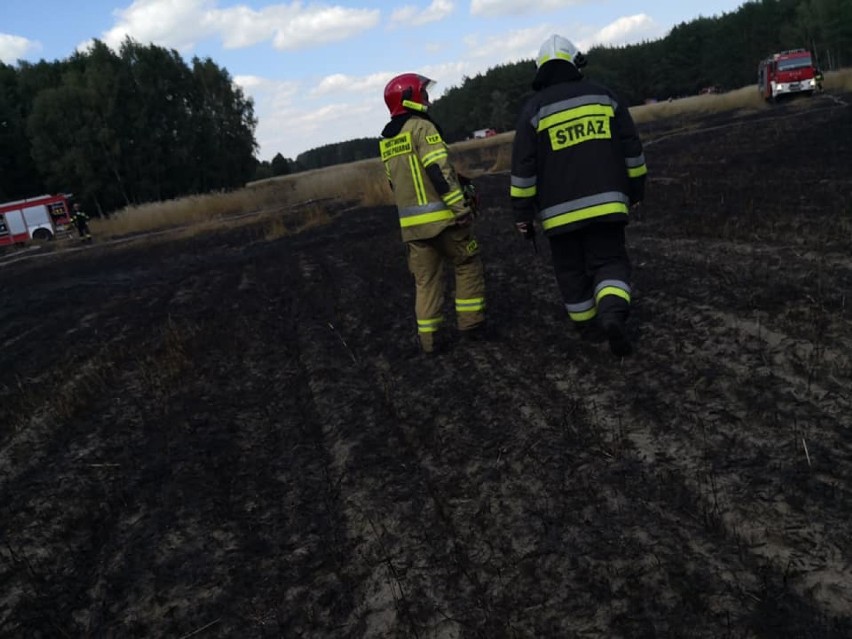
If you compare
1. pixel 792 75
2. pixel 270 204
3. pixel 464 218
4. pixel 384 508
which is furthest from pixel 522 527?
pixel 792 75

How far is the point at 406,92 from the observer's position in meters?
4.54

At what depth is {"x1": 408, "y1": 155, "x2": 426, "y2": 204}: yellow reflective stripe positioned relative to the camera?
459 cm

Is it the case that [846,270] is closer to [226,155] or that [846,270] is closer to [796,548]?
[796,548]

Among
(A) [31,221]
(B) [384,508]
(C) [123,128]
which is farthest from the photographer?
(C) [123,128]

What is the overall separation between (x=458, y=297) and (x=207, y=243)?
1373 cm

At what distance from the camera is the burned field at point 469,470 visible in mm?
2121

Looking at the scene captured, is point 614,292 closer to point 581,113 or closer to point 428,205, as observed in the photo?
point 581,113


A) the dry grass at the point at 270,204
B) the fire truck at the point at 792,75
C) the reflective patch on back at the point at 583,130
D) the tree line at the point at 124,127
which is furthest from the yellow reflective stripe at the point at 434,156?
the tree line at the point at 124,127

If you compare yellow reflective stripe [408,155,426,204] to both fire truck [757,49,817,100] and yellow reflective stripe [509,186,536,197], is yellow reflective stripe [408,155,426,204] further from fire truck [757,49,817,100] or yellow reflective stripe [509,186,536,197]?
fire truck [757,49,817,100]

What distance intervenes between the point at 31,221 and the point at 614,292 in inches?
1452

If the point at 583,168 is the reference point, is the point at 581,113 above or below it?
above

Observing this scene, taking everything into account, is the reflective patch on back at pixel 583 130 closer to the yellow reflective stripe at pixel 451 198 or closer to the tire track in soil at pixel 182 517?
the yellow reflective stripe at pixel 451 198

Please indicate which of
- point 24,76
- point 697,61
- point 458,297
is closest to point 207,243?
point 458,297

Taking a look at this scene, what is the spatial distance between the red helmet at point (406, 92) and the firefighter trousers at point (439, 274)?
956 mm
